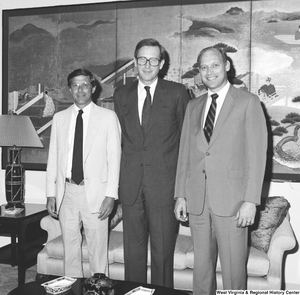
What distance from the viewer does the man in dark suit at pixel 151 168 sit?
2771 millimetres

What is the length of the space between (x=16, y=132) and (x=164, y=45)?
5.13 ft

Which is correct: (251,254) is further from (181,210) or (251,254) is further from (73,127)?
(73,127)

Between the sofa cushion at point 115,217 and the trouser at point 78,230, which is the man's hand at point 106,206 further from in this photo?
the sofa cushion at point 115,217

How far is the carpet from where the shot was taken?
3.59 meters

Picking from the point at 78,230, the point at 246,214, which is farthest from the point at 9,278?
the point at 246,214

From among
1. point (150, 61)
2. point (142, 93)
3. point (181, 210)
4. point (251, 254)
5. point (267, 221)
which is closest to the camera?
point (181, 210)

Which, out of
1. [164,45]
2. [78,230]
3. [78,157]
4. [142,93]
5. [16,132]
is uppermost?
[164,45]

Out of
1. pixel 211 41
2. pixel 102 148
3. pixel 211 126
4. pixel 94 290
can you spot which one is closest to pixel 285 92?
pixel 211 41

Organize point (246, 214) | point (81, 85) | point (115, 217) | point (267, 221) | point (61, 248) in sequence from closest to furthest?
point (246, 214), point (81, 85), point (267, 221), point (61, 248), point (115, 217)

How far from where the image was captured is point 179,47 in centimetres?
390

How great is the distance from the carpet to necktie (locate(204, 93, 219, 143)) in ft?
7.06

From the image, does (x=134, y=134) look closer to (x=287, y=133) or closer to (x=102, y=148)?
(x=102, y=148)

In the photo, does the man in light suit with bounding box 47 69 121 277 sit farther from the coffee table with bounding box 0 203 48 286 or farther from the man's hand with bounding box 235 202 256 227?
the man's hand with bounding box 235 202 256 227

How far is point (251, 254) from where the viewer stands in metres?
3.18
